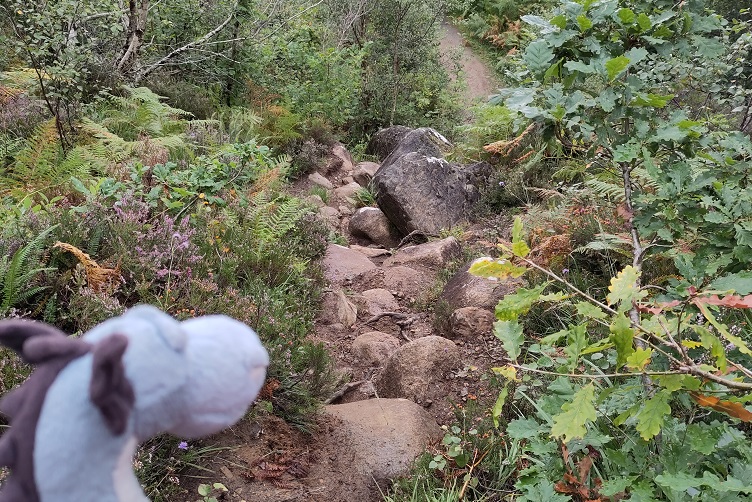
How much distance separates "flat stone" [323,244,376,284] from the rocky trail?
0.07 ft

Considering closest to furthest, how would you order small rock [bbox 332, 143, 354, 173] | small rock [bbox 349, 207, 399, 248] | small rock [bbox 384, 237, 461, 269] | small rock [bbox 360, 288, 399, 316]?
small rock [bbox 360, 288, 399, 316] < small rock [bbox 384, 237, 461, 269] < small rock [bbox 349, 207, 399, 248] < small rock [bbox 332, 143, 354, 173]

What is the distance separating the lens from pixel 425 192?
8.20 meters

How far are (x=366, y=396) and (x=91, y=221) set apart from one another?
7.79 ft

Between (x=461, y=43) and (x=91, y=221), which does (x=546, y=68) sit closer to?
(x=91, y=221)

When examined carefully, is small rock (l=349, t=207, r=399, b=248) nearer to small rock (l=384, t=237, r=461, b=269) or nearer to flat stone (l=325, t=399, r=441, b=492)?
small rock (l=384, t=237, r=461, b=269)

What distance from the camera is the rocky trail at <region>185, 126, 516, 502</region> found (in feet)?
9.80

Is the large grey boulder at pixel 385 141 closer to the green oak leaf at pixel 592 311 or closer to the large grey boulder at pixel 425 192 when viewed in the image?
the large grey boulder at pixel 425 192

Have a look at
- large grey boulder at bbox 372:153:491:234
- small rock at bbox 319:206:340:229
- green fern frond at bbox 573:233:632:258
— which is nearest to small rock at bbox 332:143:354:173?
large grey boulder at bbox 372:153:491:234

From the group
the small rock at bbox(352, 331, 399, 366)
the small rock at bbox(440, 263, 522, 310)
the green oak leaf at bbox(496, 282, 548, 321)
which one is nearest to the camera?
the green oak leaf at bbox(496, 282, 548, 321)

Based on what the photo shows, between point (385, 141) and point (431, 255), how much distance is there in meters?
5.34

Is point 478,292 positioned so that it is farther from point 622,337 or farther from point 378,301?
point 622,337

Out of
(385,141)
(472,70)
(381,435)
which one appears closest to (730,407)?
(381,435)

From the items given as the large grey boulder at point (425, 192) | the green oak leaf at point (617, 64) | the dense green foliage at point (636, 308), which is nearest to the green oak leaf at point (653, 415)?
the dense green foliage at point (636, 308)

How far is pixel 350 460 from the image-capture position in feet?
10.4
